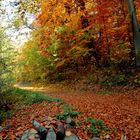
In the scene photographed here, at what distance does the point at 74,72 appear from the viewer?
23891 mm

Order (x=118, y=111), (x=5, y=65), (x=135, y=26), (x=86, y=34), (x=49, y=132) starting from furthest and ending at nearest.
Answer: (x=86, y=34), (x=135, y=26), (x=5, y=65), (x=118, y=111), (x=49, y=132)

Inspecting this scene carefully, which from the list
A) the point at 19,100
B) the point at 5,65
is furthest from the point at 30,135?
the point at 19,100

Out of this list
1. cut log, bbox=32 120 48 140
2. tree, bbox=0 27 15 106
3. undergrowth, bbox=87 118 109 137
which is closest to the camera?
cut log, bbox=32 120 48 140

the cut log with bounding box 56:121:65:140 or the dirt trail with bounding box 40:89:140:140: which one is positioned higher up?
the cut log with bounding box 56:121:65:140

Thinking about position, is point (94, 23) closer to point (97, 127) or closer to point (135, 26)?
point (135, 26)

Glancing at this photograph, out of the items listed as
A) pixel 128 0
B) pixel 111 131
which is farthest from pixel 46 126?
pixel 128 0

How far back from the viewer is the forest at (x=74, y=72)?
9.47 metres

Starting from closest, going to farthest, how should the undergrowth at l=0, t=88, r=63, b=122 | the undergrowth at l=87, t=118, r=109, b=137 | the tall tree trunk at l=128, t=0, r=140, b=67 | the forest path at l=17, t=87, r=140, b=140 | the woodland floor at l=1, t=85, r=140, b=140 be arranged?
1. the undergrowth at l=87, t=118, r=109, b=137
2. the woodland floor at l=1, t=85, r=140, b=140
3. the forest path at l=17, t=87, r=140, b=140
4. the undergrowth at l=0, t=88, r=63, b=122
5. the tall tree trunk at l=128, t=0, r=140, b=67

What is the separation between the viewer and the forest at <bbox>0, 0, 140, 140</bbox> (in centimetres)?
947

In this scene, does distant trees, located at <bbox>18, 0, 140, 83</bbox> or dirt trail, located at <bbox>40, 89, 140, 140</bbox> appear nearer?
dirt trail, located at <bbox>40, 89, 140, 140</bbox>

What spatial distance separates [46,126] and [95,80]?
1115cm

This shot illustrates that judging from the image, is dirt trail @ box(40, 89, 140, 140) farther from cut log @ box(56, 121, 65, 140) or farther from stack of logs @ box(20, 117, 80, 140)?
cut log @ box(56, 121, 65, 140)

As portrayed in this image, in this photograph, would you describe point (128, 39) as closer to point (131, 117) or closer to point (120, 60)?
point (120, 60)

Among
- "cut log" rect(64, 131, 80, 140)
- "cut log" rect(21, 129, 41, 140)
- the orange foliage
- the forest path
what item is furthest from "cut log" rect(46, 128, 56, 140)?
the orange foliage
